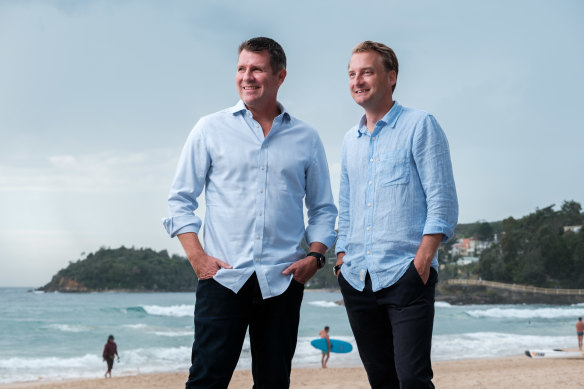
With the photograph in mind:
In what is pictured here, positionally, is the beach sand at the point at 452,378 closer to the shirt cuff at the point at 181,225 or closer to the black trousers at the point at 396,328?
the black trousers at the point at 396,328

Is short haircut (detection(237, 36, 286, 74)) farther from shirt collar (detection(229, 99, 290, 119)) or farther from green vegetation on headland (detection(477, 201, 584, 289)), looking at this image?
green vegetation on headland (detection(477, 201, 584, 289))

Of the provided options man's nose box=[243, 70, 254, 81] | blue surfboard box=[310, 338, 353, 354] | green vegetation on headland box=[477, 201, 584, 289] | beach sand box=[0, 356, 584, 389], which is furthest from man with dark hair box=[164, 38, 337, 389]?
green vegetation on headland box=[477, 201, 584, 289]

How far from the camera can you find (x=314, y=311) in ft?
194

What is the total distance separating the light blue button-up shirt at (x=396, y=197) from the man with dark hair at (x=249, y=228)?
0.18 metres

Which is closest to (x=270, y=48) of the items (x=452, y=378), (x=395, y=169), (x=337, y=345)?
(x=395, y=169)

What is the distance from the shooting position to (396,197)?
278 cm

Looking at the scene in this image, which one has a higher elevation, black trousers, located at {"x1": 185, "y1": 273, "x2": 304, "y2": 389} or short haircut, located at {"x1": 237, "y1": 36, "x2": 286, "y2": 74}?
short haircut, located at {"x1": 237, "y1": 36, "x2": 286, "y2": 74}

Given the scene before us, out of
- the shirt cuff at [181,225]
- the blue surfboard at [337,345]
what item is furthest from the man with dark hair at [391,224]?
the blue surfboard at [337,345]

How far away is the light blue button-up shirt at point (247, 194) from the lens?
2691 mm

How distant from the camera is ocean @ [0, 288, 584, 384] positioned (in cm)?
2253

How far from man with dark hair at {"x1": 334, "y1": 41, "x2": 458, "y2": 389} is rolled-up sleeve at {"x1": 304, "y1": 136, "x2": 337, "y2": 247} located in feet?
0.32

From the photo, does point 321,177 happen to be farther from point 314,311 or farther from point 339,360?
point 314,311

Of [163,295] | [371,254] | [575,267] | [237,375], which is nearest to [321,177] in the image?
[371,254]

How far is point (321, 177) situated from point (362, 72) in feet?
1.68
